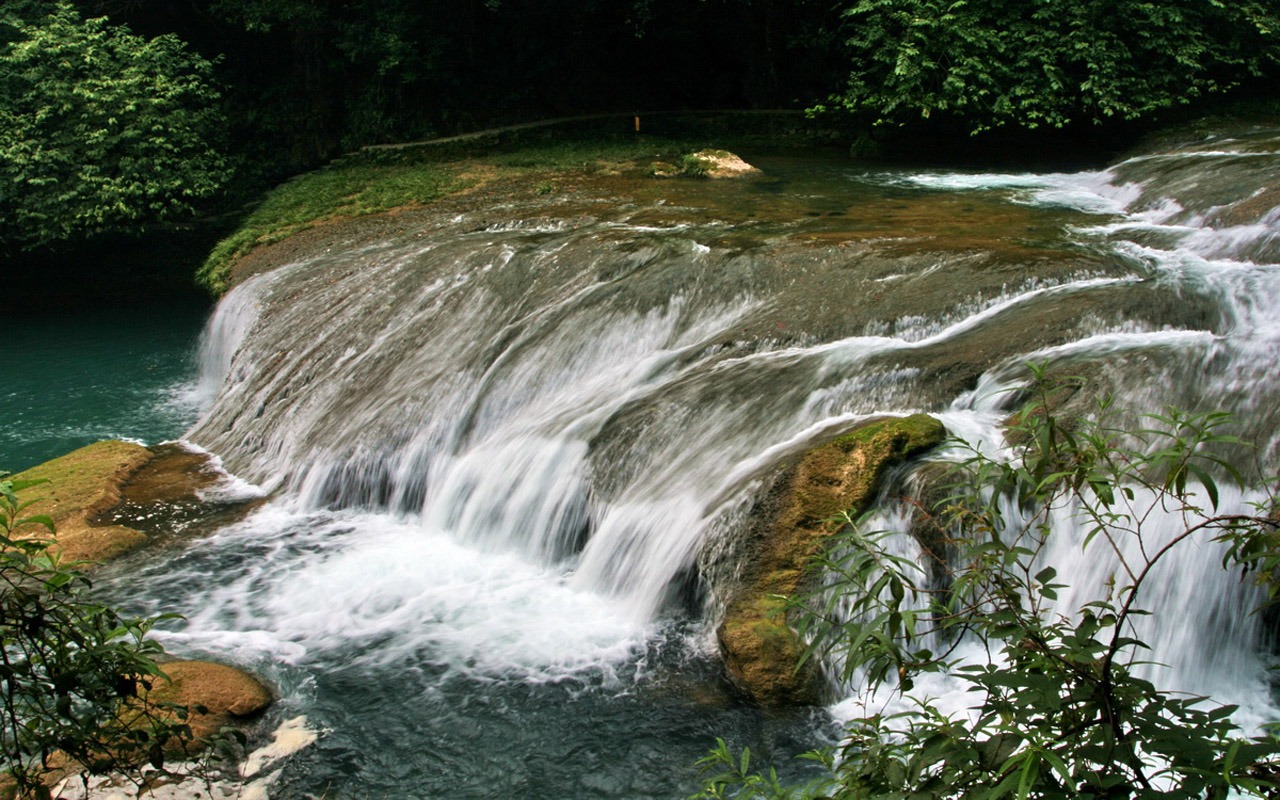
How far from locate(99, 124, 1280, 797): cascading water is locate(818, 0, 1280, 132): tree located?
291 centimetres

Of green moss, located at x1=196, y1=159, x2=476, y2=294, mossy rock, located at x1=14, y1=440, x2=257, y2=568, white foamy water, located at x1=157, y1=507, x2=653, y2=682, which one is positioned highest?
green moss, located at x1=196, y1=159, x2=476, y2=294

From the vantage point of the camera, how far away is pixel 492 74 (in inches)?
754

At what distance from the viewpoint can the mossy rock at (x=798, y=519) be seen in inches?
215

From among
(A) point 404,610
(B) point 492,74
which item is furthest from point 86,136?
(A) point 404,610

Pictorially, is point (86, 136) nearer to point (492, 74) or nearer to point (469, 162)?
point (469, 162)

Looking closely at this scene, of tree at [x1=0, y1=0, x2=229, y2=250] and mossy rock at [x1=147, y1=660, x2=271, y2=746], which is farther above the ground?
tree at [x1=0, y1=0, x2=229, y2=250]

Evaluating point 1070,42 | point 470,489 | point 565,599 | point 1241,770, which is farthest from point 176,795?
point 1070,42

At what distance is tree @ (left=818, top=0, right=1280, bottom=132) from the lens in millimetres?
13656

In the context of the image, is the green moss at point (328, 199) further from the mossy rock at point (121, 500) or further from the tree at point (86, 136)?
the mossy rock at point (121, 500)

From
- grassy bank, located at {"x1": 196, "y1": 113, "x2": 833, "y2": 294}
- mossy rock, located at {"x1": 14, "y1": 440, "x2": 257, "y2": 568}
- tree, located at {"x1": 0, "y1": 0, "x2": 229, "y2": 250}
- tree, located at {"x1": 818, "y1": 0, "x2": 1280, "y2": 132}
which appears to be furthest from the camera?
tree, located at {"x1": 0, "y1": 0, "x2": 229, "y2": 250}

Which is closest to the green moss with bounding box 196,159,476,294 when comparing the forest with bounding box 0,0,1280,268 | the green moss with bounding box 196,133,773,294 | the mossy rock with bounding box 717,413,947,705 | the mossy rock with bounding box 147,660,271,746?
the green moss with bounding box 196,133,773,294

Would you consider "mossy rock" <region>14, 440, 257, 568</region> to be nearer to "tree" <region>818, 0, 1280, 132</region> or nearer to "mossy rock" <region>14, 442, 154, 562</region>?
"mossy rock" <region>14, 442, 154, 562</region>

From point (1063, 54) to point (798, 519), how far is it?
37.1 ft

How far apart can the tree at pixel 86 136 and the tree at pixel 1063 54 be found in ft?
36.3
